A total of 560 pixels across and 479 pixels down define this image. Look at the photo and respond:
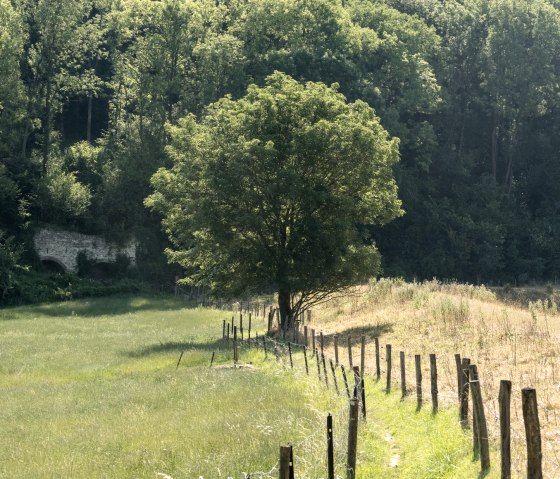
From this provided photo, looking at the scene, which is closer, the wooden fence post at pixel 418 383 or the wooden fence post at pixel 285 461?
the wooden fence post at pixel 285 461

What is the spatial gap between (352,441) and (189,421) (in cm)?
607

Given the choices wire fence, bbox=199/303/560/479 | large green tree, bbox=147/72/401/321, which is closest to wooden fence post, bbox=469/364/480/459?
wire fence, bbox=199/303/560/479

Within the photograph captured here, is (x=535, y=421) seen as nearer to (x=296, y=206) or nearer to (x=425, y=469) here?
(x=425, y=469)

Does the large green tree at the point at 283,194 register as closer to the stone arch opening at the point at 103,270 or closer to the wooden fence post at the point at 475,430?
the wooden fence post at the point at 475,430

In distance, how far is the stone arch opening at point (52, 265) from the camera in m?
72.1

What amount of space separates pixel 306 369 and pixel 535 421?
15.2 meters

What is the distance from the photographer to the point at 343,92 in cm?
7975

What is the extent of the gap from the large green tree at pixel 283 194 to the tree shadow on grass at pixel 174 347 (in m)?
4.31

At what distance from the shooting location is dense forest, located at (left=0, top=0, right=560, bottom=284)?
7700 centimetres

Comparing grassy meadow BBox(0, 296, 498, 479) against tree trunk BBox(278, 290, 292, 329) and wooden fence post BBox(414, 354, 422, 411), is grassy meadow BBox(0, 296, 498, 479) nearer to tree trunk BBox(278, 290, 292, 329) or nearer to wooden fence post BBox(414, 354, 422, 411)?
wooden fence post BBox(414, 354, 422, 411)

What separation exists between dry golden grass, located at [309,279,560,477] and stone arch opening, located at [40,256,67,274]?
93.2 feet

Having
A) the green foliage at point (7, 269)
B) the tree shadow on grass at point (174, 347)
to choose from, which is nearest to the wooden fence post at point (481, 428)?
the tree shadow on grass at point (174, 347)

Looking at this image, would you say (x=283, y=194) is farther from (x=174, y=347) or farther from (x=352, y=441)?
(x=352, y=441)

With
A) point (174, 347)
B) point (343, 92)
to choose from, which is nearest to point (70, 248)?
point (343, 92)
